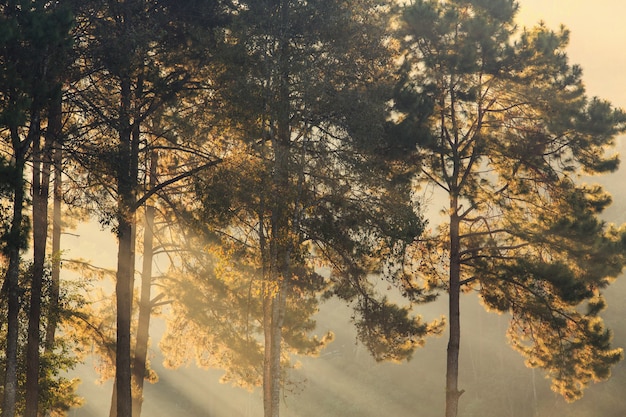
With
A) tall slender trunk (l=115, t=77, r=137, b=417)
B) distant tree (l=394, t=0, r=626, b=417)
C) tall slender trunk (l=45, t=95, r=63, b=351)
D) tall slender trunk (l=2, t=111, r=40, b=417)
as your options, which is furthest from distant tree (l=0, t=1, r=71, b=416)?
distant tree (l=394, t=0, r=626, b=417)

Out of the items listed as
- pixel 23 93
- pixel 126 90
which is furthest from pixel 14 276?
pixel 126 90

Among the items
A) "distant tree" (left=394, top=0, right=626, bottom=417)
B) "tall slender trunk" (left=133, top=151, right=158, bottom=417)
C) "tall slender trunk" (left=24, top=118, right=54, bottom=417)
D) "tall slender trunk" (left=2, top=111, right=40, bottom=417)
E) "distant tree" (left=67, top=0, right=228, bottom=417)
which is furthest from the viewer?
"tall slender trunk" (left=133, top=151, right=158, bottom=417)

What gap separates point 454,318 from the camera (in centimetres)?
1706

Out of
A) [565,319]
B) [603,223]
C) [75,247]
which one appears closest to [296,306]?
[565,319]

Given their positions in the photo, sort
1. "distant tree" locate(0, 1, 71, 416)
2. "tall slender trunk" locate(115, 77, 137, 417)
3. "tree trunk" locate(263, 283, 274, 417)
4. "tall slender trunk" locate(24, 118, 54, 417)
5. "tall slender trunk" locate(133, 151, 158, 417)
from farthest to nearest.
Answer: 1. "tall slender trunk" locate(133, 151, 158, 417)
2. "tall slender trunk" locate(115, 77, 137, 417)
3. "tree trunk" locate(263, 283, 274, 417)
4. "tall slender trunk" locate(24, 118, 54, 417)
5. "distant tree" locate(0, 1, 71, 416)

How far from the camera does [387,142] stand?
1650cm

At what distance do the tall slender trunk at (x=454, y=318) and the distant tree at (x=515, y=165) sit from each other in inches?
1.0

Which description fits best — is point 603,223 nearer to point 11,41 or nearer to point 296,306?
point 296,306

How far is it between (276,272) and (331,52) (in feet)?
16.3

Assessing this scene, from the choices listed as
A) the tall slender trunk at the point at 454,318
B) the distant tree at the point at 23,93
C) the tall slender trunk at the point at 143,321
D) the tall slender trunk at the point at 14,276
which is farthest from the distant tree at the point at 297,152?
the tall slender trunk at the point at 143,321

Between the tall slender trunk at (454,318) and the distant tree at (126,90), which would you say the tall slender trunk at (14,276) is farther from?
the tall slender trunk at (454,318)

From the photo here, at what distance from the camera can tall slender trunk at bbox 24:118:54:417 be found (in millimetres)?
14289

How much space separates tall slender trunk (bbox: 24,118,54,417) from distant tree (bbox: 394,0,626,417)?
7.86m

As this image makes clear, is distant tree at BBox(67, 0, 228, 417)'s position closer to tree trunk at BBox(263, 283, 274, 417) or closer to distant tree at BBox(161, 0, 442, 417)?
distant tree at BBox(161, 0, 442, 417)
